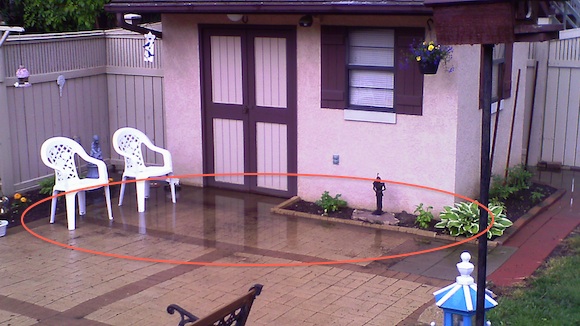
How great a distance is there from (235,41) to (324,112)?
1743 millimetres

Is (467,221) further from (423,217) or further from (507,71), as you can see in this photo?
(507,71)

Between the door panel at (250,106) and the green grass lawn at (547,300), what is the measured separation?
4.08 m

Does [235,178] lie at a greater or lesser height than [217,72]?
lesser

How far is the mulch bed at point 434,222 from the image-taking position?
9.38 m

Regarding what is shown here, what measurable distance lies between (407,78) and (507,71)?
77.6 inches

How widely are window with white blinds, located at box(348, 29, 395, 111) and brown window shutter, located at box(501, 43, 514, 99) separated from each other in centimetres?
188

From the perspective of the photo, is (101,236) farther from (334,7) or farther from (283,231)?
(334,7)

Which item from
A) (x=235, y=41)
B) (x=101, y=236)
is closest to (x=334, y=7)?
(x=235, y=41)

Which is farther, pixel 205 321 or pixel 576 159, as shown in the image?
pixel 576 159

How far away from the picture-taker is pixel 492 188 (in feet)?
33.2

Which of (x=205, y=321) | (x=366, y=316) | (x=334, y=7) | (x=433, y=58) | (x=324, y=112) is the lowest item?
(x=366, y=316)

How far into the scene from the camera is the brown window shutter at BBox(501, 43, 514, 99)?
412 inches

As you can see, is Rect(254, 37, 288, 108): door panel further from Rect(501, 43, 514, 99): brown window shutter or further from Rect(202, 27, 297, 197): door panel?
Rect(501, 43, 514, 99): brown window shutter

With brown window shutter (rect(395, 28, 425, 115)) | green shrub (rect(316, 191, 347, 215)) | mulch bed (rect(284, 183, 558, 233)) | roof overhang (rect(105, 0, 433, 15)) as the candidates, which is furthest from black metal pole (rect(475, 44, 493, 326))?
green shrub (rect(316, 191, 347, 215))
